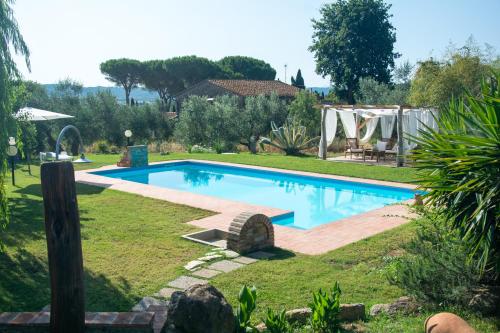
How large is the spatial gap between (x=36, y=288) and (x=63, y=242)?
282cm

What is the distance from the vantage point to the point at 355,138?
20828 millimetres

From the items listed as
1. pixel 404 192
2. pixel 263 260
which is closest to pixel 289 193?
pixel 404 192

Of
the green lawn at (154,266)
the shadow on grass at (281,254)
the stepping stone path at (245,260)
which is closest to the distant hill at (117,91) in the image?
the green lawn at (154,266)

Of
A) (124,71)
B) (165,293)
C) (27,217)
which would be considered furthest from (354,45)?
(165,293)

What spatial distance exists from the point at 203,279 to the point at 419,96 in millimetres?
18437

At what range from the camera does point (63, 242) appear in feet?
12.7

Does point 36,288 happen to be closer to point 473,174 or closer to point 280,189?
point 473,174

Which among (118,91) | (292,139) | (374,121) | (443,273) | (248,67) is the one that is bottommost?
(443,273)

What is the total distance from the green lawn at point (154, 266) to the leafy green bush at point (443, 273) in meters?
0.26

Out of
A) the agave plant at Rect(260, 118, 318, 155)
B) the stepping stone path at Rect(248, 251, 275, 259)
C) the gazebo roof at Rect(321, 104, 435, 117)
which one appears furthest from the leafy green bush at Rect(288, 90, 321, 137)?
the stepping stone path at Rect(248, 251, 275, 259)

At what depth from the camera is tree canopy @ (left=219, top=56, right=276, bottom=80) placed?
60.3 metres

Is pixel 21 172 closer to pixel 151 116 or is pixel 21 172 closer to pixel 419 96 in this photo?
pixel 151 116

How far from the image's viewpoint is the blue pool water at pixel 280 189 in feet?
44.7

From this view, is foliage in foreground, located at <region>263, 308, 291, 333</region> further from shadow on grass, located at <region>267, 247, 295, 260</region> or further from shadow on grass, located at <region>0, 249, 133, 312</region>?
shadow on grass, located at <region>267, 247, 295, 260</region>
